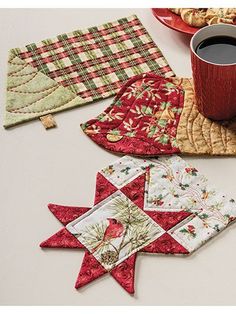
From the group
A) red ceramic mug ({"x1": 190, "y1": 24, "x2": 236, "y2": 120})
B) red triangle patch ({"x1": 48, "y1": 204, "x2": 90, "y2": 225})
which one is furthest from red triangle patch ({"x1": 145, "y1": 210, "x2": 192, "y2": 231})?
red ceramic mug ({"x1": 190, "y1": 24, "x2": 236, "y2": 120})

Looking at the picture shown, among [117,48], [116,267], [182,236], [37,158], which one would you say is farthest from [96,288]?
[117,48]

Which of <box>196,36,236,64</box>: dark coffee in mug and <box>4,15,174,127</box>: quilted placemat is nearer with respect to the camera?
<box>196,36,236,64</box>: dark coffee in mug

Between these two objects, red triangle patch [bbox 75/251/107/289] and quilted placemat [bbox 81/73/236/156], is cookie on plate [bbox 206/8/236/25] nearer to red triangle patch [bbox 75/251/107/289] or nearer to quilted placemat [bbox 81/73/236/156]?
quilted placemat [bbox 81/73/236/156]

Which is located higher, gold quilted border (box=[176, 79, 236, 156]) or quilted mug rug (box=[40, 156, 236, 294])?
gold quilted border (box=[176, 79, 236, 156])

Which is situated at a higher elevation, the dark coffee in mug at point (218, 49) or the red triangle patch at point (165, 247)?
the dark coffee in mug at point (218, 49)

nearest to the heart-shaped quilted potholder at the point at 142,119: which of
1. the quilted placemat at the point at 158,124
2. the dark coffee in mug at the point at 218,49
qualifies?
the quilted placemat at the point at 158,124

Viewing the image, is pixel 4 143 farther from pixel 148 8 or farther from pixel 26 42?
pixel 148 8

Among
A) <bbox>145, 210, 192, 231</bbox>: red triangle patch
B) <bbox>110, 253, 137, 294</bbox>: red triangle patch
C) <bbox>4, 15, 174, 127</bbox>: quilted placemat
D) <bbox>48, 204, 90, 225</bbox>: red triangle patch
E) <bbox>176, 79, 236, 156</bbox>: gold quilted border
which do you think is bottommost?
<bbox>110, 253, 137, 294</bbox>: red triangle patch

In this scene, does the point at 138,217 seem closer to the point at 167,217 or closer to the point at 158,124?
the point at 167,217

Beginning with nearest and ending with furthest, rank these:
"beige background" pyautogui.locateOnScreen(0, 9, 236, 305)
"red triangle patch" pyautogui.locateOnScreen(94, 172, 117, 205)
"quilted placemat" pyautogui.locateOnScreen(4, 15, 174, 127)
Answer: "beige background" pyautogui.locateOnScreen(0, 9, 236, 305) < "red triangle patch" pyautogui.locateOnScreen(94, 172, 117, 205) < "quilted placemat" pyautogui.locateOnScreen(4, 15, 174, 127)

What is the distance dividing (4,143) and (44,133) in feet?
0.24

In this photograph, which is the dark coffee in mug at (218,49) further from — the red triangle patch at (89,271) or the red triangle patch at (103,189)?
the red triangle patch at (89,271)

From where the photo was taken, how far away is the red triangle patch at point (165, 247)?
3.02 feet

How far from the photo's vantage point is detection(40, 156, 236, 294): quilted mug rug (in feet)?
3.02
